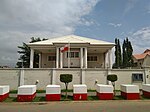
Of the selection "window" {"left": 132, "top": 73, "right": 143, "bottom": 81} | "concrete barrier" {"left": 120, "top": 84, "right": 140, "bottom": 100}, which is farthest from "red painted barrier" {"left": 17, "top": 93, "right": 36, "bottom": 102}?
"window" {"left": 132, "top": 73, "right": 143, "bottom": 81}

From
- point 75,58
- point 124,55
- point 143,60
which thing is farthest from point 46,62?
point 143,60

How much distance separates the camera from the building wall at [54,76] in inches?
862

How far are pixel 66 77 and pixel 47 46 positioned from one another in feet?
46.9

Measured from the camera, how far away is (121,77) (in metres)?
22.5

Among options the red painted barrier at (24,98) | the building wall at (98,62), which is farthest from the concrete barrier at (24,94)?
the building wall at (98,62)

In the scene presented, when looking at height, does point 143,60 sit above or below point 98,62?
above

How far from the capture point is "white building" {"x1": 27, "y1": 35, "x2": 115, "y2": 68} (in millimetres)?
28016

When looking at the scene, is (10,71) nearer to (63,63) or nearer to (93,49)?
(63,63)

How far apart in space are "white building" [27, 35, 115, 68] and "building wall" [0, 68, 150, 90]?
5.49m

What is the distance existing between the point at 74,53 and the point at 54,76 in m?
8.98

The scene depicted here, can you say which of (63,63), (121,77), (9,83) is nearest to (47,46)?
(63,63)

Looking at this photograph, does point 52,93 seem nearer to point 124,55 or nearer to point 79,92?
point 79,92

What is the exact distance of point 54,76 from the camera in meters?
22.0

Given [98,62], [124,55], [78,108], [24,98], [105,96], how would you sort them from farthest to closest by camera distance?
[124,55] < [98,62] < [105,96] < [24,98] < [78,108]
